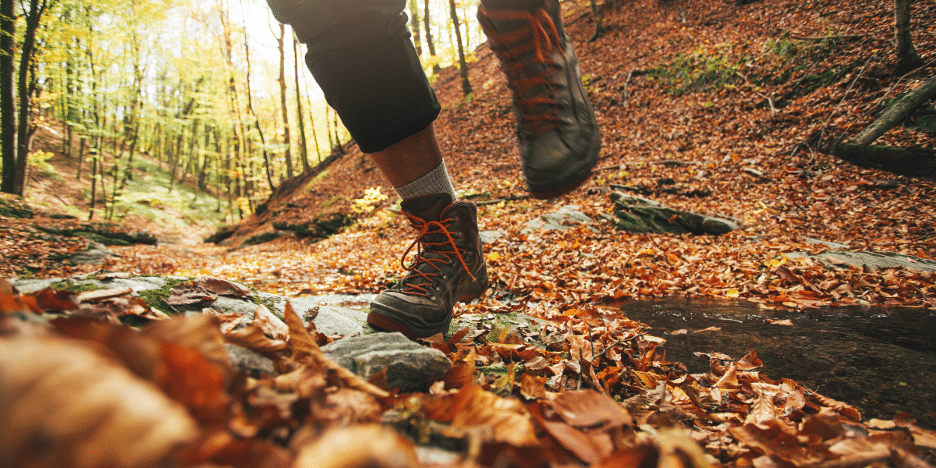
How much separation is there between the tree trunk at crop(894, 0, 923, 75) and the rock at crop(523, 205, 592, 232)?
19.6 feet

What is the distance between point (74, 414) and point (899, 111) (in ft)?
29.1

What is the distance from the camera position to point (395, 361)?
92cm

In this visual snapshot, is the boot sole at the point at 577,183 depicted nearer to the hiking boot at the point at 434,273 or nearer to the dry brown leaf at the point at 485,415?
the hiking boot at the point at 434,273

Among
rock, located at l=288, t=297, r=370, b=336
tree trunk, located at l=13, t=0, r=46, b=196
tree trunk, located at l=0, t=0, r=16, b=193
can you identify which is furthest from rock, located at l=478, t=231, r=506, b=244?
tree trunk, located at l=13, t=0, r=46, b=196

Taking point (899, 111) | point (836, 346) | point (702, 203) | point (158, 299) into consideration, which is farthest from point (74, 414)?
point (899, 111)

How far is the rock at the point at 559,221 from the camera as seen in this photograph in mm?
5520

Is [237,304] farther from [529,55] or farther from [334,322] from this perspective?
[529,55]

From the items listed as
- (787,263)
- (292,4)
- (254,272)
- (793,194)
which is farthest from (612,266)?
(254,272)

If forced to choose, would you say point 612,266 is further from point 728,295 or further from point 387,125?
point 387,125

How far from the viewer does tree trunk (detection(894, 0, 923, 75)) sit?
240 inches

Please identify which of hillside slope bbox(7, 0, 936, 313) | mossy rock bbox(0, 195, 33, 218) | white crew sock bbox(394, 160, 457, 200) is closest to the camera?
white crew sock bbox(394, 160, 457, 200)

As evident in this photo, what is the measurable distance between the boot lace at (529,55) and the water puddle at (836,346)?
1.22 m

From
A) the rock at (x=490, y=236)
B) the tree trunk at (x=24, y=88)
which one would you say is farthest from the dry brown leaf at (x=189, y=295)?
the tree trunk at (x=24, y=88)

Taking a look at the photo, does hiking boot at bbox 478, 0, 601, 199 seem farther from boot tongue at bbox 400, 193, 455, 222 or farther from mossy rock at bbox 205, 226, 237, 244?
mossy rock at bbox 205, 226, 237, 244
